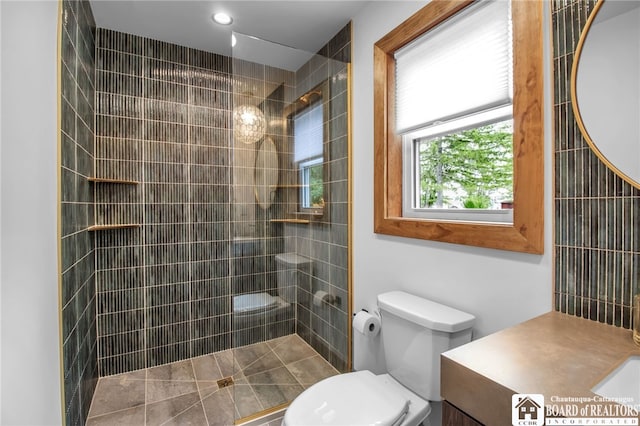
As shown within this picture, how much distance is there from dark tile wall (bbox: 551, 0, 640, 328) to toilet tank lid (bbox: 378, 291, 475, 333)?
335 mm

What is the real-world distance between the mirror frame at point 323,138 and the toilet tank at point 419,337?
803mm

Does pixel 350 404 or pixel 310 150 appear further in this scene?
pixel 310 150

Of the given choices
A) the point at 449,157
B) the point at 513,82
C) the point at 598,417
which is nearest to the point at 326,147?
the point at 449,157

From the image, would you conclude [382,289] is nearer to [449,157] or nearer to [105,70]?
[449,157]

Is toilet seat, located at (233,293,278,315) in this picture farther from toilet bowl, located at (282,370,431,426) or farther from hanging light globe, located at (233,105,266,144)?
hanging light globe, located at (233,105,266,144)

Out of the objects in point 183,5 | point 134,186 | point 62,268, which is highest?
point 183,5

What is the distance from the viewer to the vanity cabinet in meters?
0.66

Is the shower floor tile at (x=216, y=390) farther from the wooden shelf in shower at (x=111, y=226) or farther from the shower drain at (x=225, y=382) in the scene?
the wooden shelf in shower at (x=111, y=226)

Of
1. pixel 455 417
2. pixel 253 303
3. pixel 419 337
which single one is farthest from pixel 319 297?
pixel 455 417

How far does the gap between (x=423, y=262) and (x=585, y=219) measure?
0.69m

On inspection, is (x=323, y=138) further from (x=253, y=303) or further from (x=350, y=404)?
(x=350, y=404)

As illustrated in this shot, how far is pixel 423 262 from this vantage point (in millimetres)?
1535

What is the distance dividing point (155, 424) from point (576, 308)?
209cm

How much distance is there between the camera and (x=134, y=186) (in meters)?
2.29
